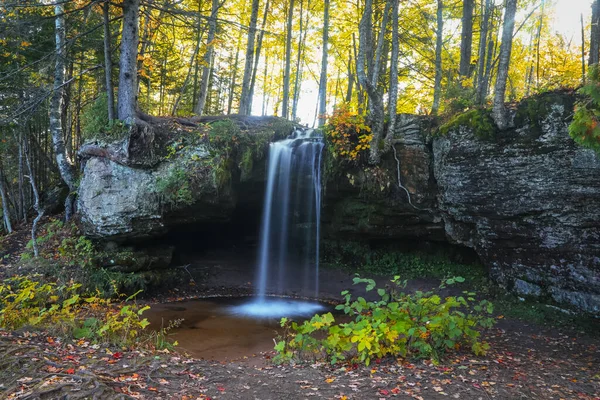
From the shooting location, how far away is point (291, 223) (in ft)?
39.9

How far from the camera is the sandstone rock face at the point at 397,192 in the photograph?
998 centimetres

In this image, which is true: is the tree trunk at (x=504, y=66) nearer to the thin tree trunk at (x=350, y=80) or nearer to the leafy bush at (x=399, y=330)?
the leafy bush at (x=399, y=330)

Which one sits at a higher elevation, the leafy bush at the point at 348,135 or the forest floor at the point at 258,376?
the leafy bush at the point at 348,135

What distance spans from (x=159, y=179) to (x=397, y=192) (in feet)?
21.8

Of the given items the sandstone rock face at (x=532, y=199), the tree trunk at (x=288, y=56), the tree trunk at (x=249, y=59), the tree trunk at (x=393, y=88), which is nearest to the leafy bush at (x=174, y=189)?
the tree trunk at (x=249, y=59)

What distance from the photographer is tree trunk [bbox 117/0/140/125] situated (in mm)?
9867

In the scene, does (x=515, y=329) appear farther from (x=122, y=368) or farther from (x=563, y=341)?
(x=122, y=368)

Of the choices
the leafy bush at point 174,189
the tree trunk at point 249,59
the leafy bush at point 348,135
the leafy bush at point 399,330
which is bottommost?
the leafy bush at point 399,330

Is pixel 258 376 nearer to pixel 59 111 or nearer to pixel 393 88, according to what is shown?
pixel 393 88

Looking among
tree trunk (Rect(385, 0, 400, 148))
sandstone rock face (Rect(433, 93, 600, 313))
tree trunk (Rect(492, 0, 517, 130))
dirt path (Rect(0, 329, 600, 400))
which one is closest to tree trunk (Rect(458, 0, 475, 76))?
tree trunk (Rect(385, 0, 400, 148))

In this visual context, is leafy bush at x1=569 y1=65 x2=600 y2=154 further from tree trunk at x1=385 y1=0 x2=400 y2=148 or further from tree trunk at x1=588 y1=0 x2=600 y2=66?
tree trunk at x1=385 y1=0 x2=400 y2=148

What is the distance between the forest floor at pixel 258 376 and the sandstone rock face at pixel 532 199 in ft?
9.28

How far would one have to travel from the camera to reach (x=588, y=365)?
17.5 ft

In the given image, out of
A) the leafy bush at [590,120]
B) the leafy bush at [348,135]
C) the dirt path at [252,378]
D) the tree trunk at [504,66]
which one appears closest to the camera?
the dirt path at [252,378]
